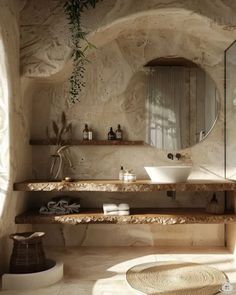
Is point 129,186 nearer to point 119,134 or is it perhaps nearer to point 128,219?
point 128,219

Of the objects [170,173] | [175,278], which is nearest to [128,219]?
[170,173]

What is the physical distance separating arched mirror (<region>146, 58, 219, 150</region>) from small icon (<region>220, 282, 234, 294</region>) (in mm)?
1497

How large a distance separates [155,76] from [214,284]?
2056 millimetres

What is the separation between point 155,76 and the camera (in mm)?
3629

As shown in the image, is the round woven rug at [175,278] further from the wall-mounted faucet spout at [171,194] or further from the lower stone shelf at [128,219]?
the wall-mounted faucet spout at [171,194]

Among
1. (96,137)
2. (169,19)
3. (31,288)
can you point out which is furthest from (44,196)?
(169,19)

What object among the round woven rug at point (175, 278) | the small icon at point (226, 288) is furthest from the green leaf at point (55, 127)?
the small icon at point (226, 288)

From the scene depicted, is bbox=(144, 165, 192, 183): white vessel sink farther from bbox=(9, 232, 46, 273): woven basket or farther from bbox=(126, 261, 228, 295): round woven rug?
bbox=(9, 232, 46, 273): woven basket

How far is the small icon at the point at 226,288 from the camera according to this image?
94.9 inches

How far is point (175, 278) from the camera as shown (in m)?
2.68

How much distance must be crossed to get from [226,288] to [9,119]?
A: 6.82ft

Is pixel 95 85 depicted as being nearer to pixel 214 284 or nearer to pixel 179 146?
pixel 179 146

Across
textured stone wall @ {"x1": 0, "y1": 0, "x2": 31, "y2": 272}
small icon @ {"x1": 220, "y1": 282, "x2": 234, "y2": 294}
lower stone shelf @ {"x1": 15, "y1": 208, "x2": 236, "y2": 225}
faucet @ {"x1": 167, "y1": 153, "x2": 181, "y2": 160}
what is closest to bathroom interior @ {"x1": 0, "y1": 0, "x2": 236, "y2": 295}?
faucet @ {"x1": 167, "y1": 153, "x2": 181, "y2": 160}

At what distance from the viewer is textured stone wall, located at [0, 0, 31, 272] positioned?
2809 mm
